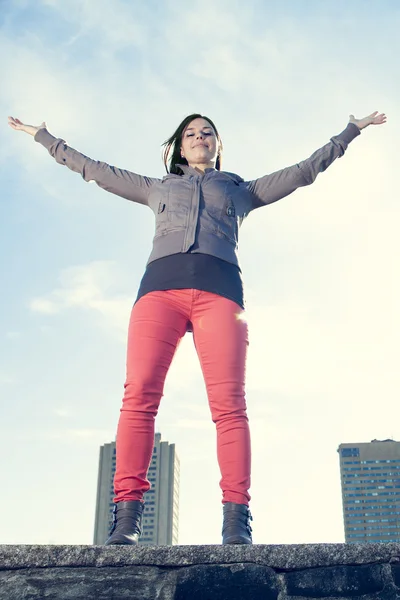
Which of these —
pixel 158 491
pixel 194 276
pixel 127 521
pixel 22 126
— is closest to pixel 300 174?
pixel 194 276

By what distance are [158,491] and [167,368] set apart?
136 meters

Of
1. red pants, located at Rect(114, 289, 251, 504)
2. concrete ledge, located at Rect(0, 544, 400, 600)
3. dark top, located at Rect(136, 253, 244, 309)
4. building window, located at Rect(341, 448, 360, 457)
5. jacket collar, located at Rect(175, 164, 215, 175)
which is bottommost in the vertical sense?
concrete ledge, located at Rect(0, 544, 400, 600)

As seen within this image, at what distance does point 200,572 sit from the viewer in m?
2.69

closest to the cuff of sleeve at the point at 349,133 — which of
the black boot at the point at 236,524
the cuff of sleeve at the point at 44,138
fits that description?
the cuff of sleeve at the point at 44,138

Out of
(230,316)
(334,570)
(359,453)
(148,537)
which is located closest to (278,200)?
(230,316)

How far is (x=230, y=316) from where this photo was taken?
3.84 m

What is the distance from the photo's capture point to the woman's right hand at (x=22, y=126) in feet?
15.1

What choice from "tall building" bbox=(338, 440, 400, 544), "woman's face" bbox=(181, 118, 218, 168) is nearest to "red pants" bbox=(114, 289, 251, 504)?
"woman's face" bbox=(181, 118, 218, 168)

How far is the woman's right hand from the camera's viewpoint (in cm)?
459

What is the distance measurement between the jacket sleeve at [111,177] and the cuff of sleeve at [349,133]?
123 cm

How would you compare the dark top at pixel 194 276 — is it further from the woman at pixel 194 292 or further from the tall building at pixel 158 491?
the tall building at pixel 158 491

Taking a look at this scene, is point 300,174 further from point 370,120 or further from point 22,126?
point 22,126

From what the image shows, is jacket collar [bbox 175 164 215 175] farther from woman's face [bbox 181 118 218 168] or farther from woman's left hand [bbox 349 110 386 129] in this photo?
woman's left hand [bbox 349 110 386 129]

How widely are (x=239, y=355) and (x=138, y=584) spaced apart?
1.44m
